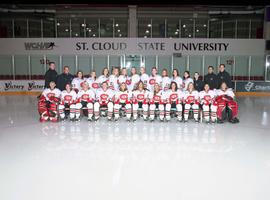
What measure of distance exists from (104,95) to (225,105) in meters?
2.88

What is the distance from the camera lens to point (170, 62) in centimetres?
1684

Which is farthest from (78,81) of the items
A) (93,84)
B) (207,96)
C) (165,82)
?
(207,96)

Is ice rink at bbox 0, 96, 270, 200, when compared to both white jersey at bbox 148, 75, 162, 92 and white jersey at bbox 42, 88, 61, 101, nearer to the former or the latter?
white jersey at bbox 42, 88, 61, 101

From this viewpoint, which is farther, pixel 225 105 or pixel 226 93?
pixel 226 93

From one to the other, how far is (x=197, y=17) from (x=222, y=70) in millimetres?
10723

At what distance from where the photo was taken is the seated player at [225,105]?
7.85 metres

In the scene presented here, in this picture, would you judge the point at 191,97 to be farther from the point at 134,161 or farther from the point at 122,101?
the point at 134,161

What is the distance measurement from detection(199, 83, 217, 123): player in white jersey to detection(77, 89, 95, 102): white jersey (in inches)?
103

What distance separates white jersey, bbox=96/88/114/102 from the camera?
26.2ft

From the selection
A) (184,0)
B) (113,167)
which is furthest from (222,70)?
(113,167)

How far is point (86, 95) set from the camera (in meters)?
8.00

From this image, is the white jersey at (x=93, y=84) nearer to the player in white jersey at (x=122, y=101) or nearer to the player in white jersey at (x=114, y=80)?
the player in white jersey at (x=114, y=80)

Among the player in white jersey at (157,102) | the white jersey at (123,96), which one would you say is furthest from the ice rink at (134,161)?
the white jersey at (123,96)

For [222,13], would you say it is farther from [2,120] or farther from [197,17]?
[2,120]
